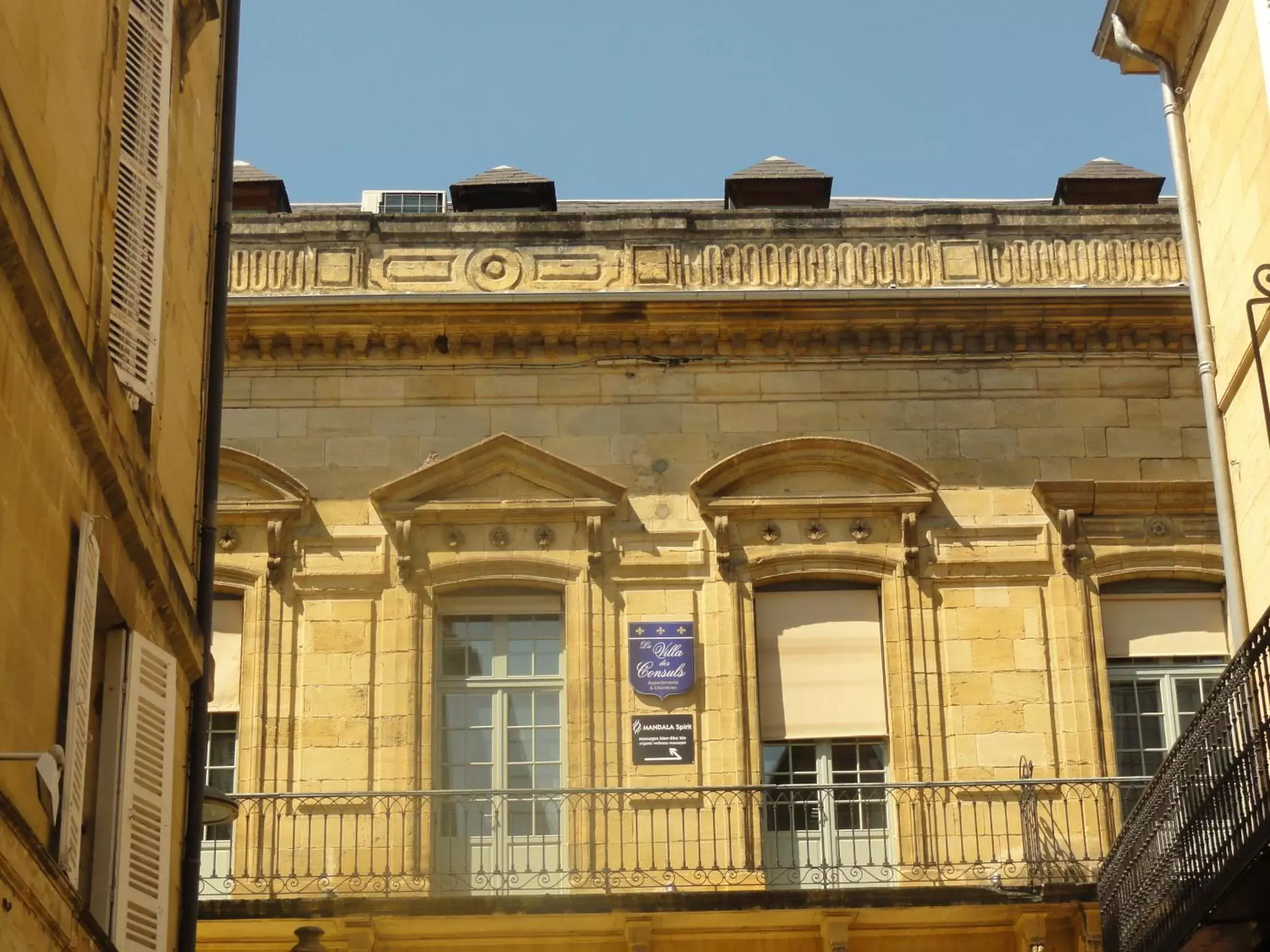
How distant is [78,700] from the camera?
7.88 m

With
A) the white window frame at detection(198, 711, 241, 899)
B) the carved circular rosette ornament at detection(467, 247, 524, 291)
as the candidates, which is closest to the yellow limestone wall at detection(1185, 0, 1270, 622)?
the carved circular rosette ornament at detection(467, 247, 524, 291)

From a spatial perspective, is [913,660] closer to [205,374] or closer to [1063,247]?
[1063,247]

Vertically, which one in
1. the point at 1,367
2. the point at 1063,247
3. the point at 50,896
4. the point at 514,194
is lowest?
the point at 50,896

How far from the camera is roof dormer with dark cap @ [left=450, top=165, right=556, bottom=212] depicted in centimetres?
Answer: 1922

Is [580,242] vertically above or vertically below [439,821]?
above

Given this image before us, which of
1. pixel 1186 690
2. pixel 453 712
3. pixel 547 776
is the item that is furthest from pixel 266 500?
pixel 1186 690

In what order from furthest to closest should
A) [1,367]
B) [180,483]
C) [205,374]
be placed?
1. [205,374]
2. [180,483]
3. [1,367]

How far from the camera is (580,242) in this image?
1783cm

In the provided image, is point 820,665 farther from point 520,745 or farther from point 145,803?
point 145,803

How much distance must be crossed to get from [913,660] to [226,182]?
7.26 metres

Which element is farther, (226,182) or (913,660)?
(913,660)

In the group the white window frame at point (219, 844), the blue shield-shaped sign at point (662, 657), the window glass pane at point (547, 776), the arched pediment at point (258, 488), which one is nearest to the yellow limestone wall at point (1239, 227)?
the blue shield-shaped sign at point (662, 657)

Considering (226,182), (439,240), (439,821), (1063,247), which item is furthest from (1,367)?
(1063,247)

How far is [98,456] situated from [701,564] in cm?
909
